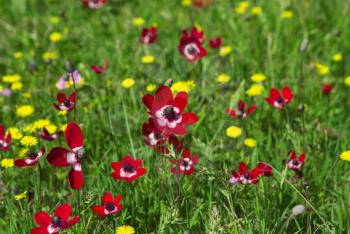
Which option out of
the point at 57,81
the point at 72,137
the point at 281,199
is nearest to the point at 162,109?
the point at 72,137

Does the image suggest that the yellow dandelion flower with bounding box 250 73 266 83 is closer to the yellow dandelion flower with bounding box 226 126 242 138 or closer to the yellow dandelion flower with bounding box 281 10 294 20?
the yellow dandelion flower with bounding box 226 126 242 138

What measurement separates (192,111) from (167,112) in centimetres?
95

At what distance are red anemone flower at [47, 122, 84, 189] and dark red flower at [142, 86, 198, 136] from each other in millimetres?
280

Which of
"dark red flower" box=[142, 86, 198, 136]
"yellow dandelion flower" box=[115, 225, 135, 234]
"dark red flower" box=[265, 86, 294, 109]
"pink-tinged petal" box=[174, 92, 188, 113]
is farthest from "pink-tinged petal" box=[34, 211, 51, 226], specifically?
"dark red flower" box=[265, 86, 294, 109]

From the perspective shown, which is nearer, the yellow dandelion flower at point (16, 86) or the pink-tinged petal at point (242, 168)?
the pink-tinged petal at point (242, 168)

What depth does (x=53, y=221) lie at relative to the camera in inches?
67.7

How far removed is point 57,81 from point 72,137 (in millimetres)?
1540

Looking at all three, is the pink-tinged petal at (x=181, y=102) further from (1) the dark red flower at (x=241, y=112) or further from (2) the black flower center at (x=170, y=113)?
(1) the dark red flower at (x=241, y=112)

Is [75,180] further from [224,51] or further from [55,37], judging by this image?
[55,37]

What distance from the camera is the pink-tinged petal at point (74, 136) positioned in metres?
1.79

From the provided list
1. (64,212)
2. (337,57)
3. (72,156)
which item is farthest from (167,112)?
(337,57)

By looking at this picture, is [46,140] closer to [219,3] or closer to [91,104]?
[91,104]

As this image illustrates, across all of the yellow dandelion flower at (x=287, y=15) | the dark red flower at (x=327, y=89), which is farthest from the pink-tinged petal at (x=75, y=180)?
the yellow dandelion flower at (x=287, y=15)

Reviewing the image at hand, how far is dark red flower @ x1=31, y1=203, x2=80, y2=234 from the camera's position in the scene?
1705 mm
